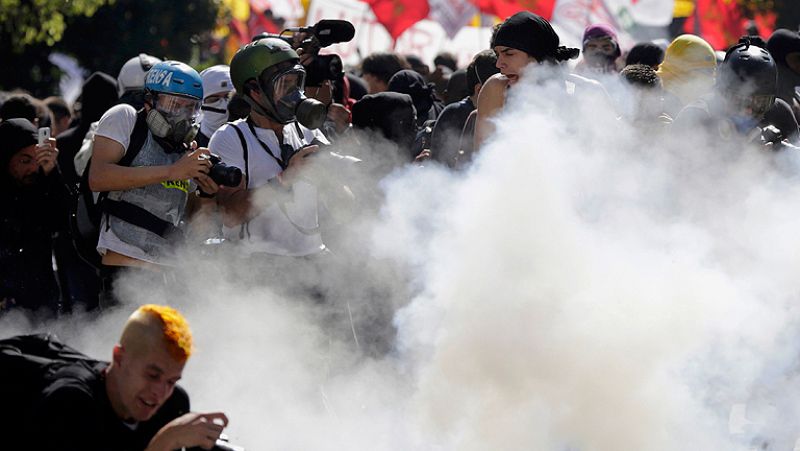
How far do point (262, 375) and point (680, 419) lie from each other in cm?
204

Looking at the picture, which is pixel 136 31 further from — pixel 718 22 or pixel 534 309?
pixel 534 309

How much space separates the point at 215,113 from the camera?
744 centimetres

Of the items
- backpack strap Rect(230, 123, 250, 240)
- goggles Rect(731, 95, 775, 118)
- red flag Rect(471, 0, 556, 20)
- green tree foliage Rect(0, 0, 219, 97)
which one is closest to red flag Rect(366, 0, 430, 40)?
red flag Rect(471, 0, 556, 20)

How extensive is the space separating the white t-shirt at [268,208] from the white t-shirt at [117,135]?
1.24 feet

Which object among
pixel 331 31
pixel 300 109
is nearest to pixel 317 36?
pixel 331 31

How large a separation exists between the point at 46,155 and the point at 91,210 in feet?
2.57

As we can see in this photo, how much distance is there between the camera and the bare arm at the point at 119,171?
5.80m

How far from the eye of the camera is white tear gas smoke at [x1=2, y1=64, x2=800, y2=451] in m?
5.30

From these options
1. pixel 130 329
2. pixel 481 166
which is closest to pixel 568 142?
pixel 481 166

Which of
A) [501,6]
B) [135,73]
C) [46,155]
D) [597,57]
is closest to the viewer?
[46,155]

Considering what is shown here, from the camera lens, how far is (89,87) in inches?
313

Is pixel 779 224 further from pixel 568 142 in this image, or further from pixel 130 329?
pixel 130 329

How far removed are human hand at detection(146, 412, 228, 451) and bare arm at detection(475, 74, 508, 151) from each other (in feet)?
7.91

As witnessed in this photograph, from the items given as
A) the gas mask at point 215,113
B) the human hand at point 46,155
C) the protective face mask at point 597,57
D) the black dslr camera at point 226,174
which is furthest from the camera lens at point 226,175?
the protective face mask at point 597,57
